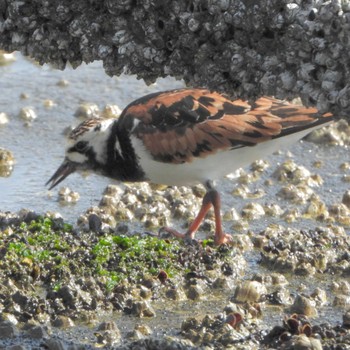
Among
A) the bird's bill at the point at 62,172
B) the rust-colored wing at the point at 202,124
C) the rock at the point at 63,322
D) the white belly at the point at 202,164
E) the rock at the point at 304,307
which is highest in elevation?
the rust-colored wing at the point at 202,124

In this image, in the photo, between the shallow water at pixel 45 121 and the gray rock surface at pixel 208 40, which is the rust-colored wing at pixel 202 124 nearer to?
the shallow water at pixel 45 121

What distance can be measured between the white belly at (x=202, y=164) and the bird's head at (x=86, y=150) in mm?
349

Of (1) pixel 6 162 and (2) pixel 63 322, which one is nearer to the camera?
(2) pixel 63 322

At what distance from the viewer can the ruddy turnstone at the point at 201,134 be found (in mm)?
6281

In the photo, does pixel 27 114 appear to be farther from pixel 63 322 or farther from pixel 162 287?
pixel 63 322

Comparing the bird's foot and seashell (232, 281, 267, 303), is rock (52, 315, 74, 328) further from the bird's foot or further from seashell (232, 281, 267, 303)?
the bird's foot

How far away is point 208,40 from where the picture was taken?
363 centimetres

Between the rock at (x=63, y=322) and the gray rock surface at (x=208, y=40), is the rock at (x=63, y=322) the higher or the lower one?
the lower one

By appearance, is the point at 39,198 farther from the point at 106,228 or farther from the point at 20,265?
the point at 20,265

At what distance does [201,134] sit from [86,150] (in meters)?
0.83

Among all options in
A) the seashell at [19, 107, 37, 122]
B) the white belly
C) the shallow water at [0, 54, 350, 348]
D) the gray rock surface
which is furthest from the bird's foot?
the seashell at [19, 107, 37, 122]

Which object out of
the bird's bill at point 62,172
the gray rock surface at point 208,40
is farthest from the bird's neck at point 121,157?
the gray rock surface at point 208,40

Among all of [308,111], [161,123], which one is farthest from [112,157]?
[308,111]

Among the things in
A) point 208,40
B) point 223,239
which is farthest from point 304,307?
point 208,40
